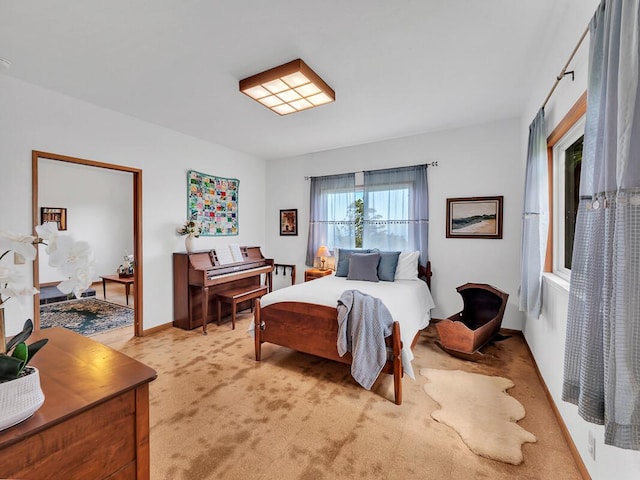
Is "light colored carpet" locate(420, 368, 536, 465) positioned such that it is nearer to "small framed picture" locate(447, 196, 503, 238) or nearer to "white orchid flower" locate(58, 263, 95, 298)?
"small framed picture" locate(447, 196, 503, 238)

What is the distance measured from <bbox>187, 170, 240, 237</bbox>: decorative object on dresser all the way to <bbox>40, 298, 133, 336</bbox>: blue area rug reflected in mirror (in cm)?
174

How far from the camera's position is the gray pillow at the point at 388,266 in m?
3.68

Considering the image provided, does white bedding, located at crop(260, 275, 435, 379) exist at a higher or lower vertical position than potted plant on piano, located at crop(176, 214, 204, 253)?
lower

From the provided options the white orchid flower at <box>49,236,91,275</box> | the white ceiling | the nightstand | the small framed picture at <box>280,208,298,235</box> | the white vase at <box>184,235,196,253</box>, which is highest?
the white ceiling

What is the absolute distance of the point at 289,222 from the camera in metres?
5.24

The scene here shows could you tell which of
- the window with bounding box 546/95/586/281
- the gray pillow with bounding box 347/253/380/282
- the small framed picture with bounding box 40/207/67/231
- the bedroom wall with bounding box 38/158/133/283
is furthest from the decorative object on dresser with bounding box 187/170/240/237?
the window with bounding box 546/95/586/281

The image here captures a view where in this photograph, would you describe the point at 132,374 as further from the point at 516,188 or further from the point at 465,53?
the point at 516,188

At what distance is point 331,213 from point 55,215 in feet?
18.9

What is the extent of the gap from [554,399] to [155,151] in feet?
15.4

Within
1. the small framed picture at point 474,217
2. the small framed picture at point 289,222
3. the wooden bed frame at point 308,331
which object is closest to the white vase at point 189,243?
the wooden bed frame at point 308,331

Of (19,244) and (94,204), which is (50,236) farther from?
(94,204)

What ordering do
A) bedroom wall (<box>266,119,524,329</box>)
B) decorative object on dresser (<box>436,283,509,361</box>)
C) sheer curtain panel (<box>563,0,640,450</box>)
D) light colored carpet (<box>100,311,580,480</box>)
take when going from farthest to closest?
bedroom wall (<box>266,119,524,329</box>) < decorative object on dresser (<box>436,283,509,361</box>) < light colored carpet (<box>100,311,580,480</box>) < sheer curtain panel (<box>563,0,640,450</box>)

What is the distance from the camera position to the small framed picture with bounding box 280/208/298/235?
5.18 meters

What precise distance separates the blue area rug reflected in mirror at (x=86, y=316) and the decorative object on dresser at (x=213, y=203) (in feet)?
5.71
